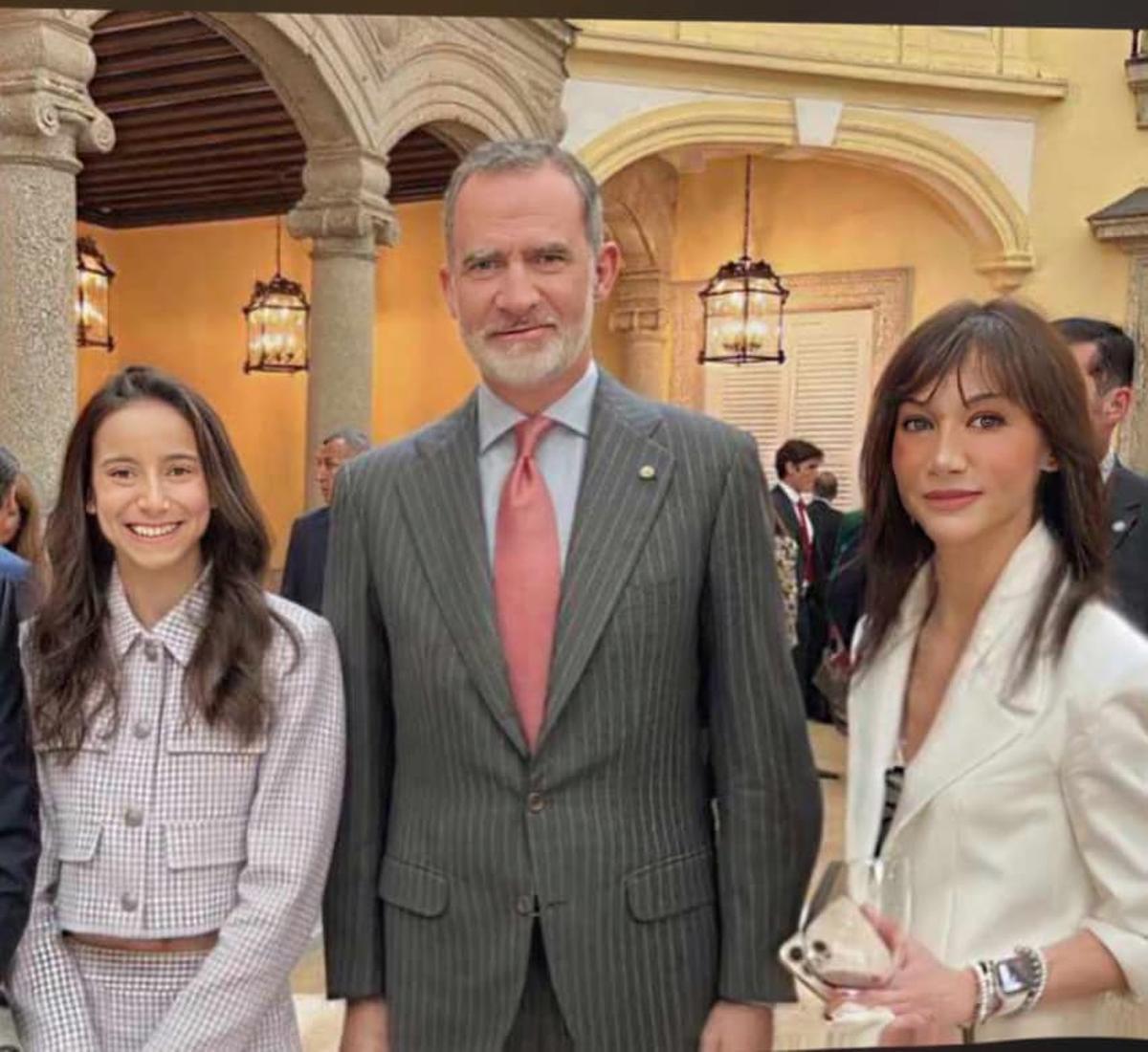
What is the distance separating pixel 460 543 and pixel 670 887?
0.48 m

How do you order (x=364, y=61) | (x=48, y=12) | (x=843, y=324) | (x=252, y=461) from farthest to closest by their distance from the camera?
(x=252, y=461) → (x=843, y=324) → (x=364, y=61) → (x=48, y=12)

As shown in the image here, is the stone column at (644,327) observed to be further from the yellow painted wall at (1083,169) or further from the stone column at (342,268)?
the stone column at (342,268)

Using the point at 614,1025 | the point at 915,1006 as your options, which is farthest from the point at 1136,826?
the point at 614,1025

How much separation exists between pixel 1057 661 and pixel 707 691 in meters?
0.41

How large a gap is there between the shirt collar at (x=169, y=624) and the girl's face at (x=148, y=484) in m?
0.07

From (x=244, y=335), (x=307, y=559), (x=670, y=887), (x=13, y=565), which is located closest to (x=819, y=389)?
(x=244, y=335)

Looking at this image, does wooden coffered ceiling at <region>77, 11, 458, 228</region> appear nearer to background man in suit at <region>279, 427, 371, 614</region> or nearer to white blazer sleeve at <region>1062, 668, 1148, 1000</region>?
background man in suit at <region>279, 427, 371, 614</region>

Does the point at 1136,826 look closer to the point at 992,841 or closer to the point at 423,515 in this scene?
the point at 992,841

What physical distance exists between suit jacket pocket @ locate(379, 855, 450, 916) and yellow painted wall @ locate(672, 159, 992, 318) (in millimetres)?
7439

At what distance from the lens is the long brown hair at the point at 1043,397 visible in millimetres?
1279

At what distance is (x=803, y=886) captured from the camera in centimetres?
145

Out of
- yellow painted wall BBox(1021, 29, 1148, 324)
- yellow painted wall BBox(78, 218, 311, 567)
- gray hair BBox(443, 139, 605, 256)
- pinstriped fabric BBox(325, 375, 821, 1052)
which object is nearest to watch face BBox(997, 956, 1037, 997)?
pinstriped fabric BBox(325, 375, 821, 1052)

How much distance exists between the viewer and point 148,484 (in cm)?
143

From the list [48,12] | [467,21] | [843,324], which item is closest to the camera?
[48,12]
